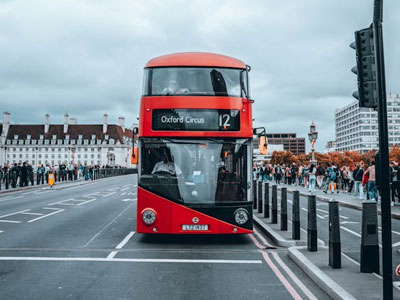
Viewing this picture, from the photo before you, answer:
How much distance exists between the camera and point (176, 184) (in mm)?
9672

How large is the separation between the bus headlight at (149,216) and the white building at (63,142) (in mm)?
140785

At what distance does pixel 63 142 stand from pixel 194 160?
148775mm

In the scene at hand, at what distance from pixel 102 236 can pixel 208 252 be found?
10.1 ft

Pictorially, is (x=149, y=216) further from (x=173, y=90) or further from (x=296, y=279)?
(x=296, y=279)

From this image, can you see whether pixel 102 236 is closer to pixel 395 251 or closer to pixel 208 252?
pixel 208 252

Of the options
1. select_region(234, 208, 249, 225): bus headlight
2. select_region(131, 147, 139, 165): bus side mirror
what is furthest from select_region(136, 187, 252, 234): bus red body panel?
select_region(131, 147, 139, 165): bus side mirror

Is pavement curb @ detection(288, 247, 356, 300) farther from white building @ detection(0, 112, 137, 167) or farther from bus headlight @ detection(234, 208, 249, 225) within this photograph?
white building @ detection(0, 112, 137, 167)

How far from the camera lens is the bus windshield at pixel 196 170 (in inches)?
381

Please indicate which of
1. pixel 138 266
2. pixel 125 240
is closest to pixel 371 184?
pixel 125 240

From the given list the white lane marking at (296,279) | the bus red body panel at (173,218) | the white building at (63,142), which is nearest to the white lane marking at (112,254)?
the bus red body panel at (173,218)

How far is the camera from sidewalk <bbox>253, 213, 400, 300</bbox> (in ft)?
18.0

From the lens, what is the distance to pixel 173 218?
9.56 m

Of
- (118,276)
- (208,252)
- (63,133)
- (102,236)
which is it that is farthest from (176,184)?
(63,133)

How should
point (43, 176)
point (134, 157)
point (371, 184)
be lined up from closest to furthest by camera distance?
point (134, 157), point (371, 184), point (43, 176)
